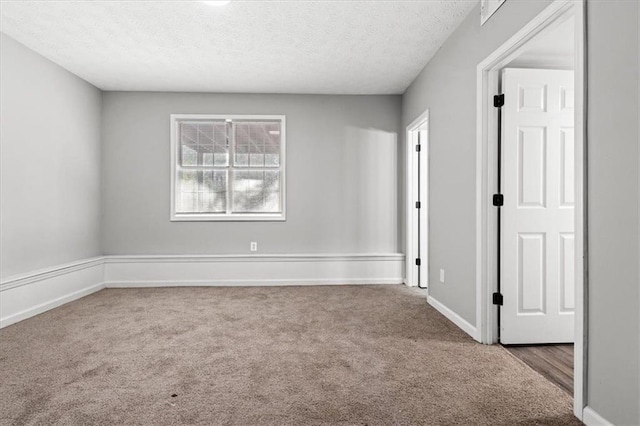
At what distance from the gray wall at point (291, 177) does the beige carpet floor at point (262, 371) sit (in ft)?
4.56

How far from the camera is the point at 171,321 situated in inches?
129

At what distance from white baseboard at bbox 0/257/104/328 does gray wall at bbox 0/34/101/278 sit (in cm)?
11

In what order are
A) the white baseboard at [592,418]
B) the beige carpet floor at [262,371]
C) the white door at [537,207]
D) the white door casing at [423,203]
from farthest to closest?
the white door casing at [423,203], the white door at [537,207], the beige carpet floor at [262,371], the white baseboard at [592,418]

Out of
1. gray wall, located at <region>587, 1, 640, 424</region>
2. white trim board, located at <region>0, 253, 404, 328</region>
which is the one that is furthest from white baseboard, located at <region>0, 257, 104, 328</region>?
gray wall, located at <region>587, 1, 640, 424</region>

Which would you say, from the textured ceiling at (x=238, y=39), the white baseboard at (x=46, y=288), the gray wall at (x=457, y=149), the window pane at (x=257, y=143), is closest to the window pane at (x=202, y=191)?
the window pane at (x=257, y=143)

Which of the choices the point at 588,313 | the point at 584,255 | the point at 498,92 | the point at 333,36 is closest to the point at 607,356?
the point at 588,313

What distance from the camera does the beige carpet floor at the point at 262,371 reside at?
176 cm

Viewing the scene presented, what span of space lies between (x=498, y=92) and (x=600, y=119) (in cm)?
123

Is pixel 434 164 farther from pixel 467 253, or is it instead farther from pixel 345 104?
pixel 345 104

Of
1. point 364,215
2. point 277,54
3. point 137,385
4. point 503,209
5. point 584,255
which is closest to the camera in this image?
point 584,255

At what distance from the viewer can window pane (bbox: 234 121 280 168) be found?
16.4 feet

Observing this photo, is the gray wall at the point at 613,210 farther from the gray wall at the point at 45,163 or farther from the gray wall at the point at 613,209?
the gray wall at the point at 45,163

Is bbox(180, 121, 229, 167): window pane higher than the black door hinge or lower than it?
higher

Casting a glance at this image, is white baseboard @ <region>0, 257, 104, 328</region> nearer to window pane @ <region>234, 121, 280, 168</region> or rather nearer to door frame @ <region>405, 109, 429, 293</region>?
window pane @ <region>234, 121, 280, 168</region>
